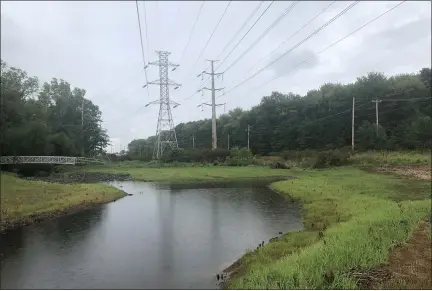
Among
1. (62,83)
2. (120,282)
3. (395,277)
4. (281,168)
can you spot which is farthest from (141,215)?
(62,83)

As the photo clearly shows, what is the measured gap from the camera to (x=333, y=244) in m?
9.12

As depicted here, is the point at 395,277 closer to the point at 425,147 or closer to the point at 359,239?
the point at 359,239

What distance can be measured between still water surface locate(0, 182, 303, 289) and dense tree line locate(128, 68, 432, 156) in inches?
802

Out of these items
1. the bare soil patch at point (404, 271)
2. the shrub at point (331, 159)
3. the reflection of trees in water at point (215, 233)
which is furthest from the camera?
the shrub at point (331, 159)

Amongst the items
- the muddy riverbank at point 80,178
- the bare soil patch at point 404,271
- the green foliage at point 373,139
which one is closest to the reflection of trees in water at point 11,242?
the bare soil patch at point 404,271

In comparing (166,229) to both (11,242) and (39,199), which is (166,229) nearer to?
(11,242)

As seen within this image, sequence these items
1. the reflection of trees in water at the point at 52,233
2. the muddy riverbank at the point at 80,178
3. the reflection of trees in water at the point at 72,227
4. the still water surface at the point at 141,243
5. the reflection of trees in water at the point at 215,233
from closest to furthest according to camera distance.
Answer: the still water surface at the point at 141,243, the reflection of trees in water at the point at 215,233, the reflection of trees in water at the point at 52,233, the reflection of trees in water at the point at 72,227, the muddy riverbank at the point at 80,178

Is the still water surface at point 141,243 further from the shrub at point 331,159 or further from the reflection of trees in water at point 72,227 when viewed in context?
the shrub at point 331,159

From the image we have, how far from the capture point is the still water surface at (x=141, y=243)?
379 inches

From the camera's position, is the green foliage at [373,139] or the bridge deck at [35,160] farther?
the green foliage at [373,139]

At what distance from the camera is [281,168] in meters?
46.9

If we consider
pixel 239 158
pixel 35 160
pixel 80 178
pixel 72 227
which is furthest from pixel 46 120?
pixel 72 227

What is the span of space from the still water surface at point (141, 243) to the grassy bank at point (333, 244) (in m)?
1.01

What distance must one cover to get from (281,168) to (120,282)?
128 feet
